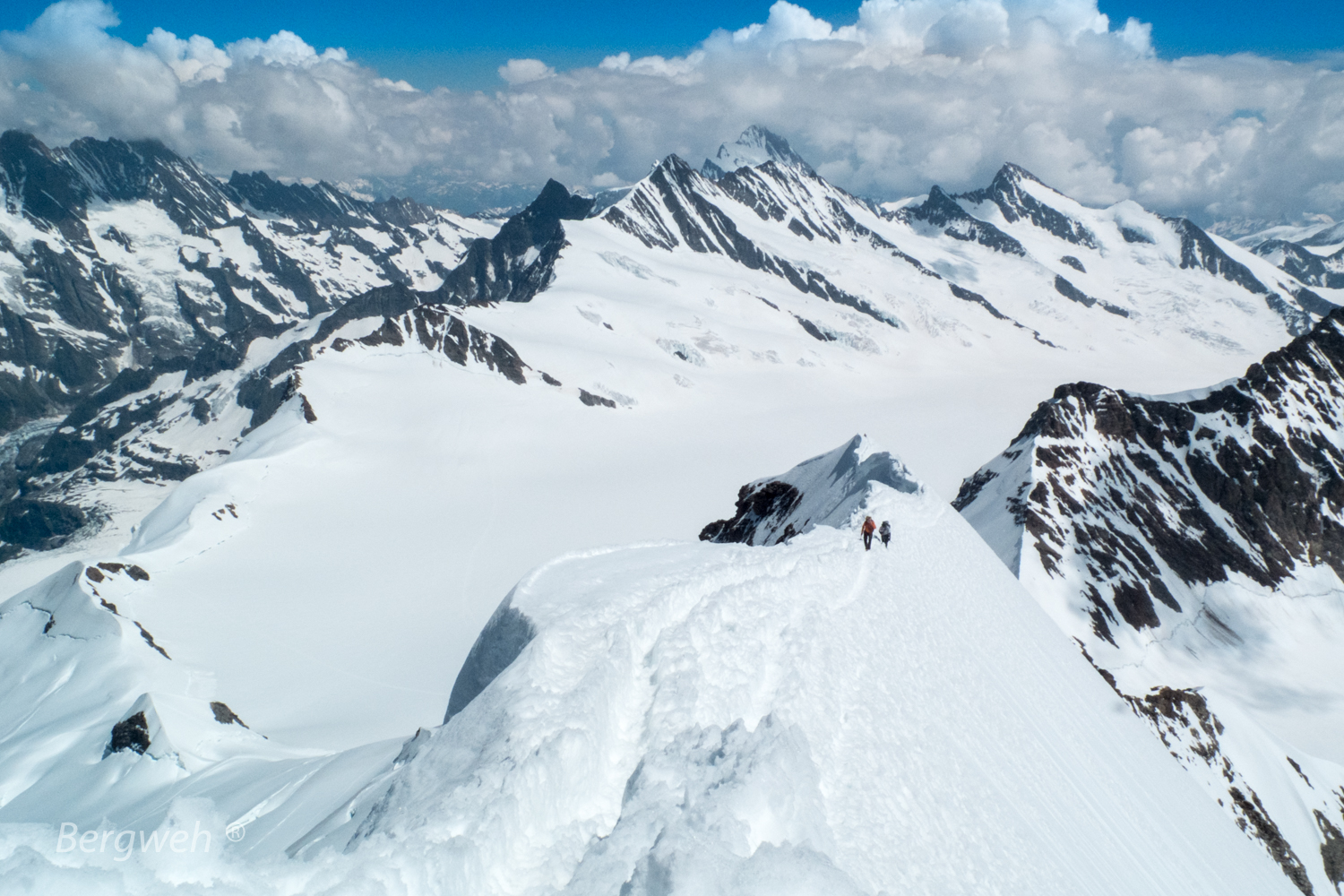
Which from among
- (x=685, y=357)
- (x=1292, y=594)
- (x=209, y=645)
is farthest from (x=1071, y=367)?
(x=209, y=645)

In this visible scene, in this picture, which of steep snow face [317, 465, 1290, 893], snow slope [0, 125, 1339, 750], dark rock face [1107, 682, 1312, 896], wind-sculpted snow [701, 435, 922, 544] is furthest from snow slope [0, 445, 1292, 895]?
snow slope [0, 125, 1339, 750]

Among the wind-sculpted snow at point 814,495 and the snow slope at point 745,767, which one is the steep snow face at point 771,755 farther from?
the wind-sculpted snow at point 814,495

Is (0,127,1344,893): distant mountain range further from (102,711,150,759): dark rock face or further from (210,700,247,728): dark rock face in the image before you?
(210,700,247,728): dark rock face

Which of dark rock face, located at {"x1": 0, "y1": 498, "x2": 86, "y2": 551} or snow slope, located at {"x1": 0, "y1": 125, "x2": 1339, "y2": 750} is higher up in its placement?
snow slope, located at {"x1": 0, "y1": 125, "x2": 1339, "y2": 750}

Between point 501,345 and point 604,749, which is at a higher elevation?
point 501,345

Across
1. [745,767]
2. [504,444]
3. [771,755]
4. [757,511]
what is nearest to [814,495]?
[757,511]

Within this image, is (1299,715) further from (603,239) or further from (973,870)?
(603,239)

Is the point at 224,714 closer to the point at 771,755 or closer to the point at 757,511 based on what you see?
the point at 757,511

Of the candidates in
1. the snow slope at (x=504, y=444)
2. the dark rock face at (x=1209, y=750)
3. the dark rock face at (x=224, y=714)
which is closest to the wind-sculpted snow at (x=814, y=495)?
the dark rock face at (x=1209, y=750)
